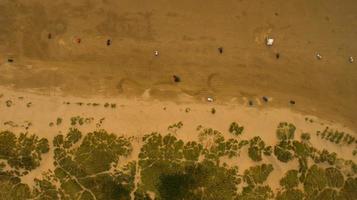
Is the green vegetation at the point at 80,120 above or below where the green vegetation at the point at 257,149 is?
above

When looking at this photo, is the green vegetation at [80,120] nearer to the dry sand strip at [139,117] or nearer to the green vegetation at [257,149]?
the dry sand strip at [139,117]

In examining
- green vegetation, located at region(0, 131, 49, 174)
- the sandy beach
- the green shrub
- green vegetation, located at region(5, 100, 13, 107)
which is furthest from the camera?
the green shrub

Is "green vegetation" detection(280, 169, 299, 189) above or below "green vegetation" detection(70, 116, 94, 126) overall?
below

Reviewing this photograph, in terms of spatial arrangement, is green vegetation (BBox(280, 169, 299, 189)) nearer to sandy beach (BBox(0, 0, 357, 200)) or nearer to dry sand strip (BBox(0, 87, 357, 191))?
sandy beach (BBox(0, 0, 357, 200))

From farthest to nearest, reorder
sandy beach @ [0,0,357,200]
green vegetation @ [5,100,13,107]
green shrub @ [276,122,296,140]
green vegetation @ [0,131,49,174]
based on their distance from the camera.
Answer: green shrub @ [276,122,296,140], green vegetation @ [5,100,13,107], sandy beach @ [0,0,357,200], green vegetation @ [0,131,49,174]

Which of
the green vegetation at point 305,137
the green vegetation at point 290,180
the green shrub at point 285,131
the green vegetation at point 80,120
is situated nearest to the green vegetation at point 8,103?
the green vegetation at point 80,120

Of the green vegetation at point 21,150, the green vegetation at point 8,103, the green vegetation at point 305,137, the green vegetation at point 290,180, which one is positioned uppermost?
the green vegetation at point 8,103

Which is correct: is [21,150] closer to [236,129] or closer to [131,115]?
[131,115]

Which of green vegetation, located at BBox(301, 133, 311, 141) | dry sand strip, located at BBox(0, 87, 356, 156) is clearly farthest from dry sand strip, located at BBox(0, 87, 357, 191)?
green vegetation, located at BBox(301, 133, 311, 141)

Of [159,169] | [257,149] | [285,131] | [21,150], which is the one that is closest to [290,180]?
[257,149]

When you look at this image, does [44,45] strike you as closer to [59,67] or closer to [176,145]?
[59,67]
